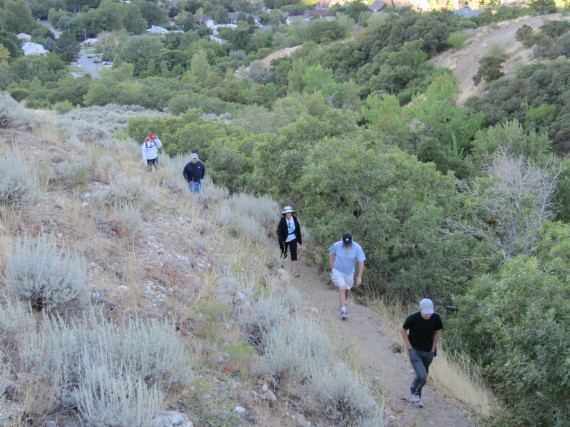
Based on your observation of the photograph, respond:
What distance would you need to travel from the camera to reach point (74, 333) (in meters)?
4.34

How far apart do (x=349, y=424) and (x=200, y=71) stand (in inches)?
2237

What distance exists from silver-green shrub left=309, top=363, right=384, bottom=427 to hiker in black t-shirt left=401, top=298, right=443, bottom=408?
4.44 ft

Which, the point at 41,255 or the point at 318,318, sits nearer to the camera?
the point at 41,255

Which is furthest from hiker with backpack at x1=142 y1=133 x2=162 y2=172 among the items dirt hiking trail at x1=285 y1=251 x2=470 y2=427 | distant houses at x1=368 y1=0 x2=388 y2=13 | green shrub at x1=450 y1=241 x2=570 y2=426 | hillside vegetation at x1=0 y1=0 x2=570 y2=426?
distant houses at x1=368 y1=0 x2=388 y2=13

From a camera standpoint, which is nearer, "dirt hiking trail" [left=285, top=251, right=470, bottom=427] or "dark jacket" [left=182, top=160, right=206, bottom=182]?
"dirt hiking trail" [left=285, top=251, right=470, bottom=427]

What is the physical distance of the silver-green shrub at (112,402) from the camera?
11.8 feet

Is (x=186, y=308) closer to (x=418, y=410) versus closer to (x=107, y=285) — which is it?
(x=107, y=285)

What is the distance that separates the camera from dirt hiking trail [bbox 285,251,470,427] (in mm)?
5887

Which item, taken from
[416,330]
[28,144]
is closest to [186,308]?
[416,330]

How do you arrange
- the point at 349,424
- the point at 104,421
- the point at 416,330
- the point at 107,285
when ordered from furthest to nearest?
1. the point at 416,330
2. the point at 107,285
3. the point at 349,424
4. the point at 104,421

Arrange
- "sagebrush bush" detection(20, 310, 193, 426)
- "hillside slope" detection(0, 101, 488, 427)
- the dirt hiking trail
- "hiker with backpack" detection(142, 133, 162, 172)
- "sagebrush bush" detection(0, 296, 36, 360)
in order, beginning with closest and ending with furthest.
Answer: "sagebrush bush" detection(20, 310, 193, 426) < "sagebrush bush" detection(0, 296, 36, 360) < "hillside slope" detection(0, 101, 488, 427) < the dirt hiking trail < "hiker with backpack" detection(142, 133, 162, 172)

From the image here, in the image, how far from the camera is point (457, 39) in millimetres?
52594

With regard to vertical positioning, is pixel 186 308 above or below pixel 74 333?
below

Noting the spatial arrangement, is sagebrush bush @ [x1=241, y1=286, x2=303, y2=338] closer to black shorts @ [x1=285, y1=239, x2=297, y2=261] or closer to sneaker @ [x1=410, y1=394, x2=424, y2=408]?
sneaker @ [x1=410, y1=394, x2=424, y2=408]
